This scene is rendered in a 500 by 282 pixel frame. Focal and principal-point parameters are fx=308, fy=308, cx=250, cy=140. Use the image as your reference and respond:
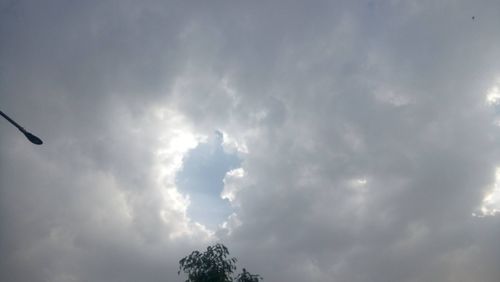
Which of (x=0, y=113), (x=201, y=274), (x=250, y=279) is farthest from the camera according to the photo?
(x=250, y=279)

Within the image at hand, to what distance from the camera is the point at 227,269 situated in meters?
27.7

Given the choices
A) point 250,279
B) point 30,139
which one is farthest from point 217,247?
point 30,139

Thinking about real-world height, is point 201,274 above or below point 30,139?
above

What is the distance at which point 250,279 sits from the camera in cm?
2936

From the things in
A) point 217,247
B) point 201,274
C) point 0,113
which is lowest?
point 0,113

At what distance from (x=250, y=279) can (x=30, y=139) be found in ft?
79.0

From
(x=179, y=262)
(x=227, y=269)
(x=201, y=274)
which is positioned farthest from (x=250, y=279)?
(x=179, y=262)

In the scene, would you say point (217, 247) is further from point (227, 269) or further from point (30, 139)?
point (30, 139)

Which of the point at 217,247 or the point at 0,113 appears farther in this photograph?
the point at 217,247

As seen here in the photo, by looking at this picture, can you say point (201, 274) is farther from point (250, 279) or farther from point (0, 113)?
point (0, 113)

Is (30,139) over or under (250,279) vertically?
under

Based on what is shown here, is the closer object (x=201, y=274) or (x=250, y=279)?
(x=201, y=274)

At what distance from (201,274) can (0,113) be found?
21.6 metres

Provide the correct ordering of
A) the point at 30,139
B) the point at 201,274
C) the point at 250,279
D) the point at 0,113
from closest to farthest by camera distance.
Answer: the point at 0,113 → the point at 30,139 → the point at 201,274 → the point at 250,279
